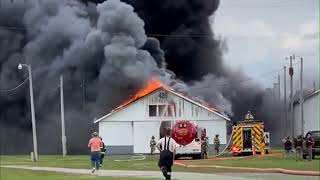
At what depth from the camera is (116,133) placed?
59188 millimetres

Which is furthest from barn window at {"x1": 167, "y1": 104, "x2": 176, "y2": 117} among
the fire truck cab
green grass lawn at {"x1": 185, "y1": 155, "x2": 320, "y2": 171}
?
green grass lawn at {"x1": 185, "y1": 155, "x2": 320, "y2": 171}

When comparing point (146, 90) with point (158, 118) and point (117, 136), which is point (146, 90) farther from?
point (117, 136)

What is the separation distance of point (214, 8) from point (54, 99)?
21223 mm

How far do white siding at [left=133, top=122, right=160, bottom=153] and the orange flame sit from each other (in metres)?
2.33

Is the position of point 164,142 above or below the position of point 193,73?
below

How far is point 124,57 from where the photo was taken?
209 ft

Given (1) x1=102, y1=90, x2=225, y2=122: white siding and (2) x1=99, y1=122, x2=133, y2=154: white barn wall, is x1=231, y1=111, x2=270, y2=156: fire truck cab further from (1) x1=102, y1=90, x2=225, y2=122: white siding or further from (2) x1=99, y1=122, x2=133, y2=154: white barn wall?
(2) x1=99, y1=122, x2=133, y2=154: white barn wall

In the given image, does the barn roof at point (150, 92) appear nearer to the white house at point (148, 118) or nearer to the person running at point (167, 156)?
the white house at point (148, 118)

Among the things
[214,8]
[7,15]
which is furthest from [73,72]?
[214,8]

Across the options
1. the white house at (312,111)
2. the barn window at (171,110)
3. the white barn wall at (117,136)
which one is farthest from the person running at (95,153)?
the white house at (312,111)

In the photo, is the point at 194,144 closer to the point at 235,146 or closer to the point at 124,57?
the point at 235,146

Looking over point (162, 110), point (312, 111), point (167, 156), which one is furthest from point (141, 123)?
point (167, 156)

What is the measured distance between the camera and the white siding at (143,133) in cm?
5869

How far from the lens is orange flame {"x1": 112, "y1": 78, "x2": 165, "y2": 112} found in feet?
197
